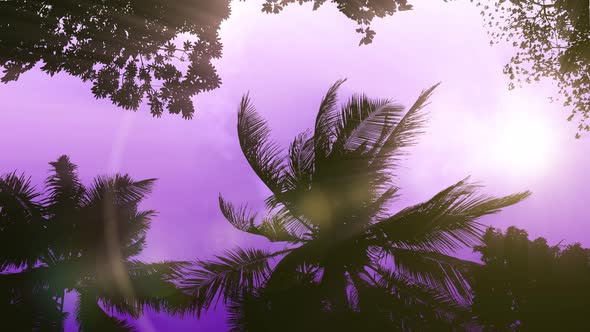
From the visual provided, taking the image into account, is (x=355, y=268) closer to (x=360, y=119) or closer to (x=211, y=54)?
(x=360, y=119)

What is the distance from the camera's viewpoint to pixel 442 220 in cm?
561

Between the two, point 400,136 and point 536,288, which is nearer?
point 400,136

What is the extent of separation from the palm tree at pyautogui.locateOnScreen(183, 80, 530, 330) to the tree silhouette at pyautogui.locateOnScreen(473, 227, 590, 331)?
506 cm

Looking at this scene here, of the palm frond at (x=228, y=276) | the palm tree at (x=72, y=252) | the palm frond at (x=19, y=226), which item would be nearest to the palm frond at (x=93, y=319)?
the palm tree at (x=72, y=252)

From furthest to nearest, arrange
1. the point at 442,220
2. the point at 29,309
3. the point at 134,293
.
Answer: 1. the point at 134,293
2. the point at 29,309
3. the point at 442,220

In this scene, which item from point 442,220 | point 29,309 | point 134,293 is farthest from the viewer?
point 134,293

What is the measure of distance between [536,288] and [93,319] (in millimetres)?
13617

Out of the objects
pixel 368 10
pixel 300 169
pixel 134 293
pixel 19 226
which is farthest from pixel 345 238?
pixel 19 226

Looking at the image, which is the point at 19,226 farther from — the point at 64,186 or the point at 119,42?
the point at 119,42

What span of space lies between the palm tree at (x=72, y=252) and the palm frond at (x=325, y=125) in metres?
6.05

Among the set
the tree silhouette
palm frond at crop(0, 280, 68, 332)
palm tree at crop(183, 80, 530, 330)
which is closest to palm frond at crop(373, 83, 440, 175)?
palm tree at crop(183, 80, 530, 330)

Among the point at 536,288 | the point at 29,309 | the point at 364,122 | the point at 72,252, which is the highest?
the point at 364,122

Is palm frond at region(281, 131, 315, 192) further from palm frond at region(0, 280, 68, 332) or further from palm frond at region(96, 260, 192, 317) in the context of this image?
palm frond at region(0, 280, 68, 332)

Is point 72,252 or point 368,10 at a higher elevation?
point 368,10
